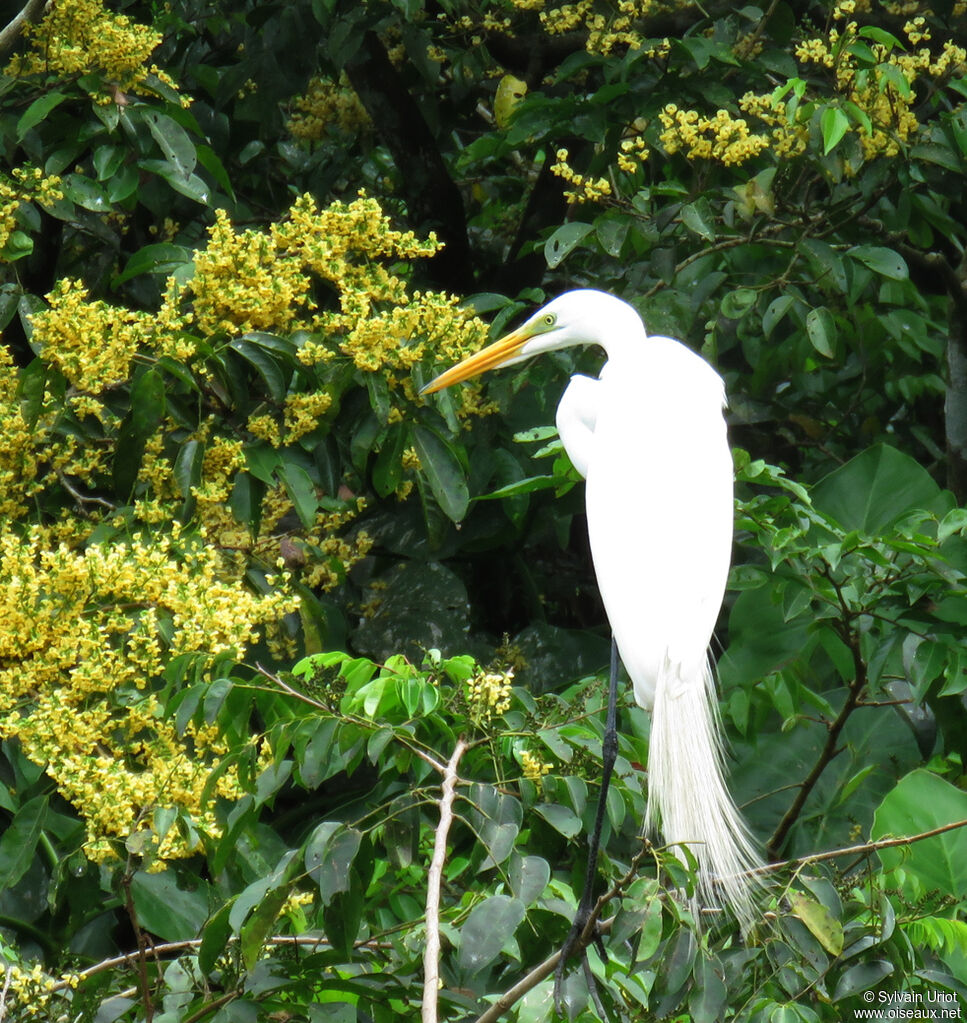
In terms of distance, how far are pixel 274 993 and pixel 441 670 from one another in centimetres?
48

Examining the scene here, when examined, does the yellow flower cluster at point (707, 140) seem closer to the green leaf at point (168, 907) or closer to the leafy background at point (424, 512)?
the leafy background at point (424, 512)

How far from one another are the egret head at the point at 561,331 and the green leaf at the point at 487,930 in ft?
3.57

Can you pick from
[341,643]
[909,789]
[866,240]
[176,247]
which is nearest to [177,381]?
[176,247]

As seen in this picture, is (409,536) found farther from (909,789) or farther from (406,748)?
(406,748)

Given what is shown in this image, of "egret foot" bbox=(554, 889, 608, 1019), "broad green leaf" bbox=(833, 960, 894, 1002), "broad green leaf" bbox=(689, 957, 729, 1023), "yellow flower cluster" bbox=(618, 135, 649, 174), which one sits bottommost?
"egret foot" bbox=(554, 889, 608, 1019)

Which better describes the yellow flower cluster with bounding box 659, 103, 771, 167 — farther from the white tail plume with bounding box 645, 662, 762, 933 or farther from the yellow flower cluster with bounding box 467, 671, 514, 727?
the yellow flower cluster with bounding box 467, 671, 514, 727

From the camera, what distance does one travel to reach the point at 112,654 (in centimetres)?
179

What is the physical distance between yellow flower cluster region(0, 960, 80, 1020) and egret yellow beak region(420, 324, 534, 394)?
1117 millimetres

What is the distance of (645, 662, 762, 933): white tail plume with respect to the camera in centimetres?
184

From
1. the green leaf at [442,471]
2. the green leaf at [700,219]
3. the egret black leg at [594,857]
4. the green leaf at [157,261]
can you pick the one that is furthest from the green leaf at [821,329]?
the green leaf at [157,261]

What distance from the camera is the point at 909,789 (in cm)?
255

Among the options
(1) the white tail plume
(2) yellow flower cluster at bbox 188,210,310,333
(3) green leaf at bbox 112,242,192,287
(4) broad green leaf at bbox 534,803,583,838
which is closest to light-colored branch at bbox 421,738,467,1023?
(4) broad green leaf at bbox 534,803,583,838

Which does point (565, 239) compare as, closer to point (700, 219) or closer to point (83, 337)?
point (700, 219)

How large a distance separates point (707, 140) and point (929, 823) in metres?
1.41
